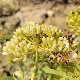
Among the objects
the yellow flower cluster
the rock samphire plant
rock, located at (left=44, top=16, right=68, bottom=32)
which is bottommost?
the yellow flower cluster

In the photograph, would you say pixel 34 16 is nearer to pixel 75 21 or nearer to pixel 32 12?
pixel 32 12

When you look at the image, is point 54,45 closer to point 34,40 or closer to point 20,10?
point 34,40

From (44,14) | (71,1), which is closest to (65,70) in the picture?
(44,14)

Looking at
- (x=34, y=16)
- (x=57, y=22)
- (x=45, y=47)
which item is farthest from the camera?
(x=34, y=16)

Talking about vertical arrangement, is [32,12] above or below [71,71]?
above

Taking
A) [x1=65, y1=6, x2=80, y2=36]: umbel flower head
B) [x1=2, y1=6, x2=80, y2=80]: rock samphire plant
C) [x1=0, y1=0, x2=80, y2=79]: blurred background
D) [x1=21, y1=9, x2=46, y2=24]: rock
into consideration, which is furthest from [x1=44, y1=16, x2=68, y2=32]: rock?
[x1=2, y1=6, x2=80, y2=80]: rock samphire plant

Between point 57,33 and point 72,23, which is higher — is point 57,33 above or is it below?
below

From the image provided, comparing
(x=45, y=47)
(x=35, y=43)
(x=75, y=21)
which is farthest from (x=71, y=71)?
(x=75, y=21)

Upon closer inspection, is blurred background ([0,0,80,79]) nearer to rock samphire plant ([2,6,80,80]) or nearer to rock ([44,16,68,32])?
rock ([44,16,68,32])
